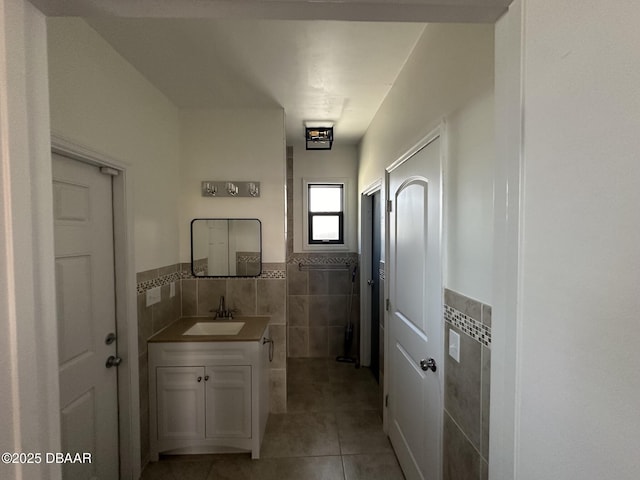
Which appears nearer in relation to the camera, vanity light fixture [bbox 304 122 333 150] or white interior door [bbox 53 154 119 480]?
white interior door [bbox 53 154 119 480]

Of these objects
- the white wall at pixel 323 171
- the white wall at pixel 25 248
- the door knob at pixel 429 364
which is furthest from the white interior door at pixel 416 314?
the white wall at pixel 323 171

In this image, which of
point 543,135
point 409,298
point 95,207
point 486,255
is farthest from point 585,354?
point 95,207

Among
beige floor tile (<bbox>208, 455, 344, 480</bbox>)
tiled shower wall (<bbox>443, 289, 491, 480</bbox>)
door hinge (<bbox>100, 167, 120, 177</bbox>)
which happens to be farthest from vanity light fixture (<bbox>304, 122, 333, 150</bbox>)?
beige floor tile (<bbox>208, 455, 344, 480</bbox>)

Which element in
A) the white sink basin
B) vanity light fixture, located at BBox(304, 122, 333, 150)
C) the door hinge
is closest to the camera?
the door hinge

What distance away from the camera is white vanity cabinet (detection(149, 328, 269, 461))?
6.68 feet

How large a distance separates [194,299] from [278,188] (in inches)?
48.4

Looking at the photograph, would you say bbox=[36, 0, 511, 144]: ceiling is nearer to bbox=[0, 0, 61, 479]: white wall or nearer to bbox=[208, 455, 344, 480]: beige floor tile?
bbox=[0, 0, 61, 479]: white wall

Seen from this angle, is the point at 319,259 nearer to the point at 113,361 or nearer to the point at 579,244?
the point at 113,361

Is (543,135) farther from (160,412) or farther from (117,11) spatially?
(160,412)

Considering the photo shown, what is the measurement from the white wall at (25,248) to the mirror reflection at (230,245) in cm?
198

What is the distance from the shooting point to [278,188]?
101 inches

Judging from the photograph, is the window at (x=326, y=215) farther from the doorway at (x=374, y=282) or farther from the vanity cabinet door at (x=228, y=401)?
the vanity cabinet door at (x=228, y=401)

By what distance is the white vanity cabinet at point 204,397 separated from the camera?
2.04 metres

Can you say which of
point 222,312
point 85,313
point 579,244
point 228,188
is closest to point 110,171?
point 85,313
